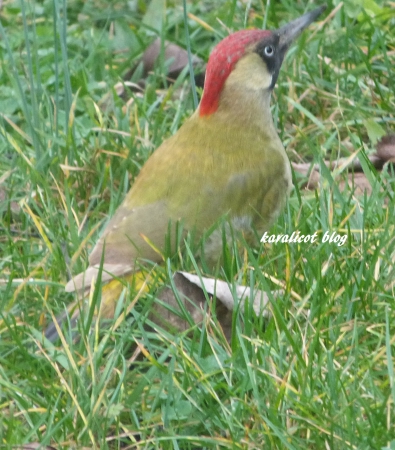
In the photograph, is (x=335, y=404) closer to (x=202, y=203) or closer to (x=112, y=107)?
(x=202, y=203)

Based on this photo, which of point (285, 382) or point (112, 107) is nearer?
point (285, 382)

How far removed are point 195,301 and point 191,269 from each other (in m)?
0.19

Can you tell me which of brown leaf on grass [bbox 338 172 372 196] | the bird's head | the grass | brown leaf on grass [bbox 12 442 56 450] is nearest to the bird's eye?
the bird's head

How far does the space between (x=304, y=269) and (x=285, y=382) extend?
581mm

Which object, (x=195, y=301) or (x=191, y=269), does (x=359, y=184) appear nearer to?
(x=191, y=269)

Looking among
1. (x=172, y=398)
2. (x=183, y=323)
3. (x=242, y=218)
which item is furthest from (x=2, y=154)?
(x=172, y=398)

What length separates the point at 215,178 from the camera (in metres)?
3.03

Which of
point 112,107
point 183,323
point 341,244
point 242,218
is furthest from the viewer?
point 112,107

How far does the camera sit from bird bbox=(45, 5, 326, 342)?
2818mm

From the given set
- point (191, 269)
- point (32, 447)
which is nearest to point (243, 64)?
point (191, 269)

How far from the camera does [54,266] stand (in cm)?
294

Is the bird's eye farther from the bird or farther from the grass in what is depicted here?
the grass

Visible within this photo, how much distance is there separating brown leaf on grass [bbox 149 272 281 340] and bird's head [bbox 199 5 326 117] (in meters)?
0.80

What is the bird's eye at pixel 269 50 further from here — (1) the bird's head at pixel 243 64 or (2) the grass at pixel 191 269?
(2) the grass at pixel 191 269
